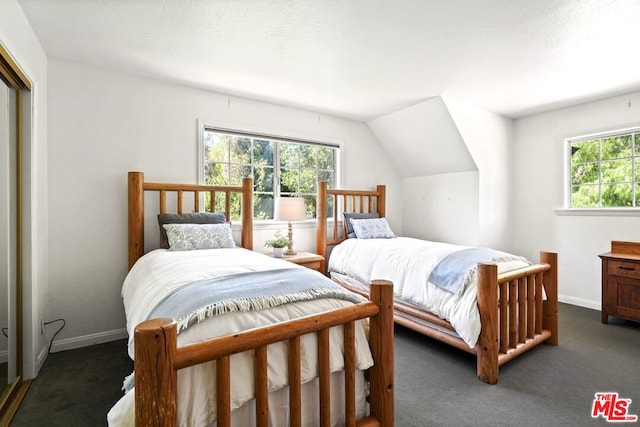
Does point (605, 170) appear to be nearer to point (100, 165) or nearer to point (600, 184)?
point (600, 184)

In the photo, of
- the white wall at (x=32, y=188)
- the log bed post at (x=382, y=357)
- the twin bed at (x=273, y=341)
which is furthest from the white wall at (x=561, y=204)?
the white wall at (x=32, y=188)

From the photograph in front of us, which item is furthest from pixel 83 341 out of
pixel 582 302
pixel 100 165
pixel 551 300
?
pixel 582 302

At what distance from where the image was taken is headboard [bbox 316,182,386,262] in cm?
373

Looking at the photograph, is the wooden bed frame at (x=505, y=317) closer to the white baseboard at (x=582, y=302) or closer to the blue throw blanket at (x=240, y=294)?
the blue throw blanket at (x=240, y=294)

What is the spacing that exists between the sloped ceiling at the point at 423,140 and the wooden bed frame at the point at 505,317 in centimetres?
166

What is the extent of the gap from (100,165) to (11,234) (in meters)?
0.89

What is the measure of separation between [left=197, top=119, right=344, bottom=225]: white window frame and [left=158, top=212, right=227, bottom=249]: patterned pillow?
355 millimetres

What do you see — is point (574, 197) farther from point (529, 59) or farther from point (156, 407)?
point (156, 407)

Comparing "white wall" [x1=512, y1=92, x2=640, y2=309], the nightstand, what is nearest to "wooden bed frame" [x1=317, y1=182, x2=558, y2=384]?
the nightstand

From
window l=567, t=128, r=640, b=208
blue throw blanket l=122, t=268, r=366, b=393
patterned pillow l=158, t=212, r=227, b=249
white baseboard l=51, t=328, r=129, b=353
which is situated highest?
window l=567, t=128, r=640, b=208

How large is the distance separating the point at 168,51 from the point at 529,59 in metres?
2.85

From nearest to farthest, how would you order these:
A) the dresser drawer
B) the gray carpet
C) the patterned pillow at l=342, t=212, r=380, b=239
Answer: the gray carpet, the dresser drawer, the patterned pillow at l=342, t=212, r=380, b=239

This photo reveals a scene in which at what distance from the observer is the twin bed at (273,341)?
0.96 metres

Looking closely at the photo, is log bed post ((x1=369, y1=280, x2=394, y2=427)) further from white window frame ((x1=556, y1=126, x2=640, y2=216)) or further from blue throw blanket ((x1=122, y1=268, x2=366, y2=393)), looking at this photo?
white window frame ((x1=556, y1=126, x2=640, y2=216))
